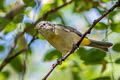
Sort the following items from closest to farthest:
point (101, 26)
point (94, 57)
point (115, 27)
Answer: point (94, 57), point (115, 27), point (101, 26)

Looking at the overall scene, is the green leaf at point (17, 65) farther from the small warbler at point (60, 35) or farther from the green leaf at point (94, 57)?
the green leaf at point (94, 57)

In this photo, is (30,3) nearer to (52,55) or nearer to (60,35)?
(60,35)

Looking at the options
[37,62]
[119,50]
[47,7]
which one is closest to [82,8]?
[47,7]

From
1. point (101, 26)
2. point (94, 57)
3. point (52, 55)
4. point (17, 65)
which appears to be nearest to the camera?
point (94, 57)

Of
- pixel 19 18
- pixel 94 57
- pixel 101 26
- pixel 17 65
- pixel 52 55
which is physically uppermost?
pixel 19 18

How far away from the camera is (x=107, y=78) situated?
9.45 feet

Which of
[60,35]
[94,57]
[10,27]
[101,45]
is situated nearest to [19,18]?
[10,27]

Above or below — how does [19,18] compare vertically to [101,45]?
above

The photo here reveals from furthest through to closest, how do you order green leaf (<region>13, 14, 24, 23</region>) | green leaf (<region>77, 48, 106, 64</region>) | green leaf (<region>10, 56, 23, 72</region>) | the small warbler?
green leaf (<region>10, 56, 23, 72</region>) < the small warbler < green leaf (<region>13, 14, 24, 23</region>) < green leaf (<region>77, 48, 106, 64</region>)

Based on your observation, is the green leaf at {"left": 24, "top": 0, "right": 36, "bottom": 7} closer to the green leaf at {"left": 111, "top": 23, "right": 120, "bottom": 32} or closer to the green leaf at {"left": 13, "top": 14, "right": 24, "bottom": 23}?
the green leaf at {"left": 13, "top": 14, "right": 24, "bottom": 23}

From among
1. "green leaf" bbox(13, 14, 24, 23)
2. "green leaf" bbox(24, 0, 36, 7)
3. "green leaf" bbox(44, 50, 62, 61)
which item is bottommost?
"green leaf" bbox(44, 50, 62, 61)

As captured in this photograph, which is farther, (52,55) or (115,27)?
(52,55)

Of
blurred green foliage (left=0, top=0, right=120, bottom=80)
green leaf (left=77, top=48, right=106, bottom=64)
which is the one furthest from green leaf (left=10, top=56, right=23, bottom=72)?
green leaf (left=77, top=48, right=106, bottom=64)

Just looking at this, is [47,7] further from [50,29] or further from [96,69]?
[96,69]
